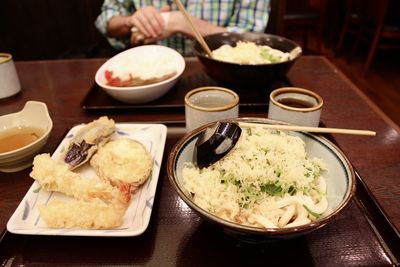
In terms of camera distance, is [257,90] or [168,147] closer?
[168,147]

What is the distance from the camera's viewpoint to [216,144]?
3.36ft

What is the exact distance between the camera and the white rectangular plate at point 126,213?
919 mm

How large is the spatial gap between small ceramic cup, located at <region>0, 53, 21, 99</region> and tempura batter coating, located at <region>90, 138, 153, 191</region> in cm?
79

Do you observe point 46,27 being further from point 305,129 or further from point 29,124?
point 305,129

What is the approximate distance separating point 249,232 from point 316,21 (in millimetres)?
5010

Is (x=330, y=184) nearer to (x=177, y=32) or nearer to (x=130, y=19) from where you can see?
(x=177, y=32)

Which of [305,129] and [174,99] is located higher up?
[305,129]

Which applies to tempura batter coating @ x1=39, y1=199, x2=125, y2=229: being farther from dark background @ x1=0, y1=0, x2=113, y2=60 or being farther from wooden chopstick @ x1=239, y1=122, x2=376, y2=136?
dark background @ x1=0, y1=0, x2=113, y2=60

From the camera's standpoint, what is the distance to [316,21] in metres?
5.10

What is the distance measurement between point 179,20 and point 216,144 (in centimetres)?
153

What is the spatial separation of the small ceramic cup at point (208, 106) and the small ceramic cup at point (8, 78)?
0.97 metres

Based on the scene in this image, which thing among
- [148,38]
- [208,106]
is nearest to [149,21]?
[148,38]

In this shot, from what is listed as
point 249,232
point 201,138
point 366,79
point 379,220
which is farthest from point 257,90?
point 366,79

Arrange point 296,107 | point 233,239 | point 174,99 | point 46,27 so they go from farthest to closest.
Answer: point 46,27 < point 174,99 < point 296,107 < point 233,239
